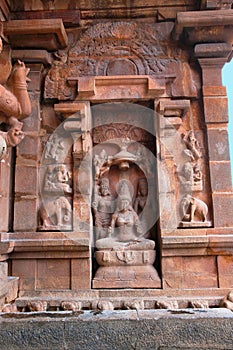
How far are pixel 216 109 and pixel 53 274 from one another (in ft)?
9.61

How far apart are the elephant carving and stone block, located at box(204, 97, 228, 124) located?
2.11 meters

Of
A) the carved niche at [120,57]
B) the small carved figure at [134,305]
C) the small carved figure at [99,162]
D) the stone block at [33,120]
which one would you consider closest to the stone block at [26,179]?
the stone block at [33,120]

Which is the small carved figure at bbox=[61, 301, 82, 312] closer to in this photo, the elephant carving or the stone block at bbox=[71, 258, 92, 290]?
the stone block at bbox=[71, 258, 92, 290]

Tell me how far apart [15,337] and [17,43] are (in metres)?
3.58

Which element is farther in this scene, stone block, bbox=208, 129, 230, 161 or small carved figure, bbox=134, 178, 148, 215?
small carved figure, bbox=134, 178, 148, 215

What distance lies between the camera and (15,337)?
2.50 meters

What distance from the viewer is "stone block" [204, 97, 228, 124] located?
14.3ft

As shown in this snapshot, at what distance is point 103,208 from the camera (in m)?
4.48

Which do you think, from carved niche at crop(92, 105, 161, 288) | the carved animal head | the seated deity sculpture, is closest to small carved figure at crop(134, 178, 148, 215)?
carved niche at crop(92, 105, 161, 288)

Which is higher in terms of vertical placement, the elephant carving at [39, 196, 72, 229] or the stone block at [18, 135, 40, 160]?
the stone block at [18, 135, 40, 160]

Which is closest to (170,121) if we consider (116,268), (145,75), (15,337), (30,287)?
(145,75)

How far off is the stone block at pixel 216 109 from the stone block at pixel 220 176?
0.57 m

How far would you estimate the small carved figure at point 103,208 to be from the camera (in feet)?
14.6

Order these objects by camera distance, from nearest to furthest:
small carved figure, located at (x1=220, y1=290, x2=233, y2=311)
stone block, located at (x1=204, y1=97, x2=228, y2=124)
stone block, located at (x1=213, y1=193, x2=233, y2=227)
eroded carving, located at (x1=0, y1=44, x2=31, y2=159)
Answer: small carved figure, located at (x1=220, y1=290, x2=233, y2=311) < eroded carving, located at (x1=0, y1=44, x2=31, y2=159) < stone block, located at (x1=213, y1=193, x2=233, y2=227) < stone block, located at (x1=204, y1=97, x2=228, y2=124)
